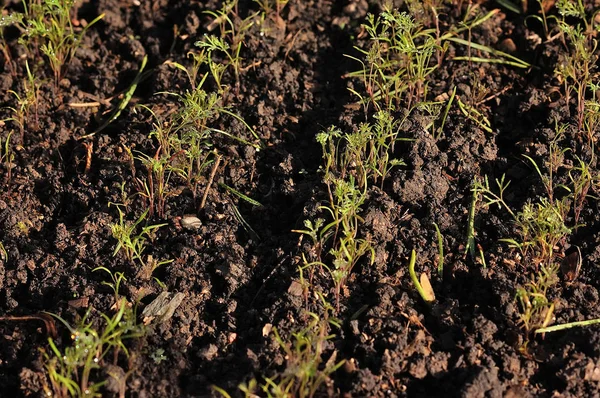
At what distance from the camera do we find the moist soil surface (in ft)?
10.1

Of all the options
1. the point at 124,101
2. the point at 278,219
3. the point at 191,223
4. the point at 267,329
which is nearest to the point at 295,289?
the point at 267,329

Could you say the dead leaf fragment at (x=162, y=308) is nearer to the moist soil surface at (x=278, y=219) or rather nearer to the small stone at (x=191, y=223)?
the moist soil surface at (x=278, y=219)

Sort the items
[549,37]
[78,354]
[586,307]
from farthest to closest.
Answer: [549,37] < [586,307] < [78,354]

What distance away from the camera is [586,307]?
3223mm

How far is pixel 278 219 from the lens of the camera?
366 centimetres

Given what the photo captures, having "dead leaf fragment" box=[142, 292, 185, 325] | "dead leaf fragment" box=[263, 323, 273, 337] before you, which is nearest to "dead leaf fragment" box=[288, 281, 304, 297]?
"dead leaf fragment" box=[263, 323, 273, 337]

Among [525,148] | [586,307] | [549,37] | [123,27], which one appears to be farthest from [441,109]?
[123,27]

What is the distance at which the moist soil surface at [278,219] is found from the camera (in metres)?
3.08

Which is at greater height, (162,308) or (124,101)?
(124,101)

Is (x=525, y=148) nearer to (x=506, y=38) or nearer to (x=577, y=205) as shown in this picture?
(x=577, y=205)

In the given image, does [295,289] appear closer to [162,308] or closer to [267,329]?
[267,329]

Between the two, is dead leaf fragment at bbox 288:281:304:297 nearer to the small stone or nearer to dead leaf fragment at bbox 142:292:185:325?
dead leaf fragment at bbox 142:292:185:325

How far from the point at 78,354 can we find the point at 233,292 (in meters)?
0.74

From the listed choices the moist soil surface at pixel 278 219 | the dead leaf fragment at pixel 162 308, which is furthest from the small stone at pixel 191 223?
the dead leaf fragment at pixel 162 308
